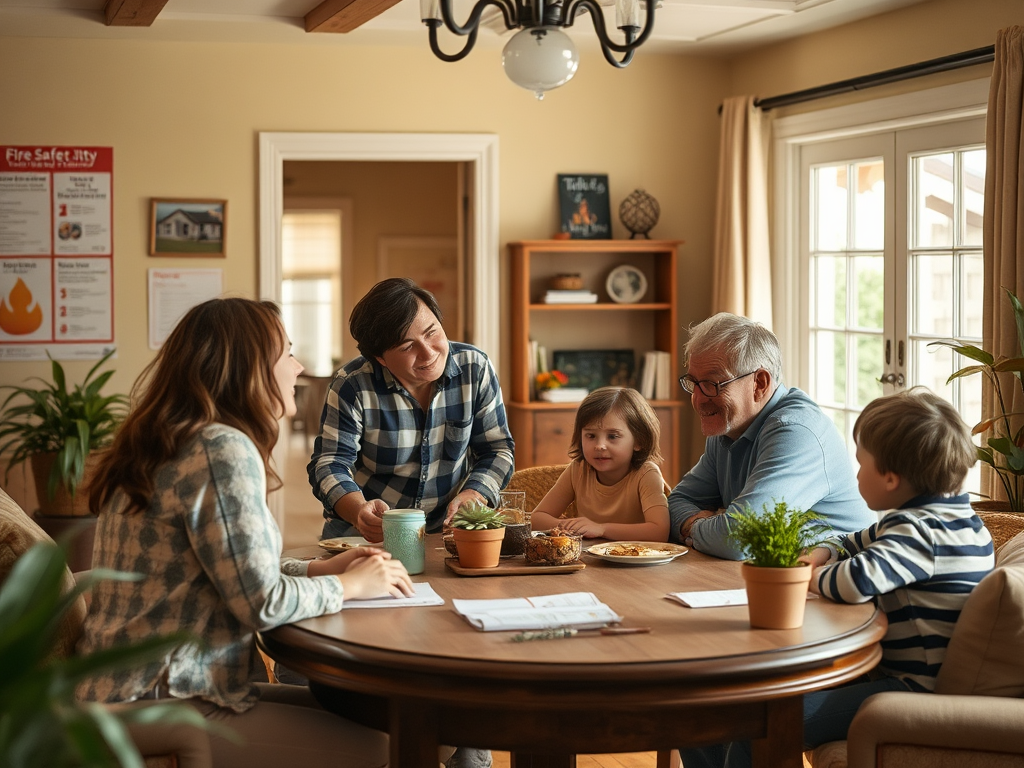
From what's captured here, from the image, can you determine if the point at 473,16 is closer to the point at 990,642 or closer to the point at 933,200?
the point at 990,642

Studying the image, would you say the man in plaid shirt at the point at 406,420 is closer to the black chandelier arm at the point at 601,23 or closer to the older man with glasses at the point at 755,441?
the older man with glasses at the point at 755,441

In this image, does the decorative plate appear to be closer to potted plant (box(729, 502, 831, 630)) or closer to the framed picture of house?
the framed picture of house

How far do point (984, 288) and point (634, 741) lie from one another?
2.95 m

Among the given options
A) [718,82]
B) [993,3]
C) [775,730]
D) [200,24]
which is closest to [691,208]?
[718,82]

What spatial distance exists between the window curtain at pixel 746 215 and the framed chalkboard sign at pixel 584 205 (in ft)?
2.01

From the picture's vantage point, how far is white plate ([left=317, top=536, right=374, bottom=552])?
2.35 metres

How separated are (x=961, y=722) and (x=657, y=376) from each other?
149 inches

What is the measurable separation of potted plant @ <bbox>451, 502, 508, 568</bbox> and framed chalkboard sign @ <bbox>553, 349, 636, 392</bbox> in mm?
3350

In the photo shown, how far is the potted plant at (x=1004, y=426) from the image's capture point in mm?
3516

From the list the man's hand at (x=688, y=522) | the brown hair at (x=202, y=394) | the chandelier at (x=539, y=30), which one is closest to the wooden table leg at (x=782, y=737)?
the man's hand at (x=688, y=522)

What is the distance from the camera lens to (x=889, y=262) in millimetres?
4734

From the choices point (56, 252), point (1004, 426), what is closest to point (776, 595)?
point (1004, 426)

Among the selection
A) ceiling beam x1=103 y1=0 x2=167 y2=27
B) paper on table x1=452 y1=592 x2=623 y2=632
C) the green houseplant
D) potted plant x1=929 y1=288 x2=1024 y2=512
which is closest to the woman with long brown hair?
paper on table x1=452 y1=592 x2=623 y2=632

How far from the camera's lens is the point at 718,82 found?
5.65m
